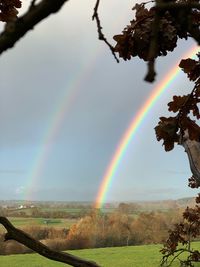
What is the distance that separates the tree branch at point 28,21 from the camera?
817 mm

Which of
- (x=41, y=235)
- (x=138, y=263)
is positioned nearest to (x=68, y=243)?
(x=41, y=235)

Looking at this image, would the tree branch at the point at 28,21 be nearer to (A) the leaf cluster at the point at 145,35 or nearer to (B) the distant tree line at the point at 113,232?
(A) the leaf cluster at the point at 145,35

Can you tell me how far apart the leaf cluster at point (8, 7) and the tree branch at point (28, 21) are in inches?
52.5

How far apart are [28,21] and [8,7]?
144cm

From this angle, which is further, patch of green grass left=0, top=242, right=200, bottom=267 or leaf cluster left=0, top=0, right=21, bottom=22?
patch of green grass left=0, top=242, right=200, bottom=267

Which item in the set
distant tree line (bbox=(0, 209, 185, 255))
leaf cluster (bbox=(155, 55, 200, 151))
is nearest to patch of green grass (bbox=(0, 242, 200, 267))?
distant tree line (bbox=(0, 209, 185, 255))

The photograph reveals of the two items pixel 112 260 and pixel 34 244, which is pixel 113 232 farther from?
pixel 34 244

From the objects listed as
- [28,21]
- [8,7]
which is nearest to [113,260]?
[8,7]

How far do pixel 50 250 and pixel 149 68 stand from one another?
1071 mm

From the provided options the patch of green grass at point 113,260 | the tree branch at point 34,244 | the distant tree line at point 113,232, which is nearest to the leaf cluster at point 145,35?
the tree branch at point 34,244

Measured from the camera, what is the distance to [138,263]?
23625 millimetres

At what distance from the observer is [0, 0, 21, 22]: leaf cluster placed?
2162 mm

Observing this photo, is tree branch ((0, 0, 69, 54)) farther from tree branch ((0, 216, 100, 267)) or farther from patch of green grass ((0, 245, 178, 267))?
patch of green grass ((0, 245, 178, 267))

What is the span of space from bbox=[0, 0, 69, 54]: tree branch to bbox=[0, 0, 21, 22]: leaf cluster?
133 cm
